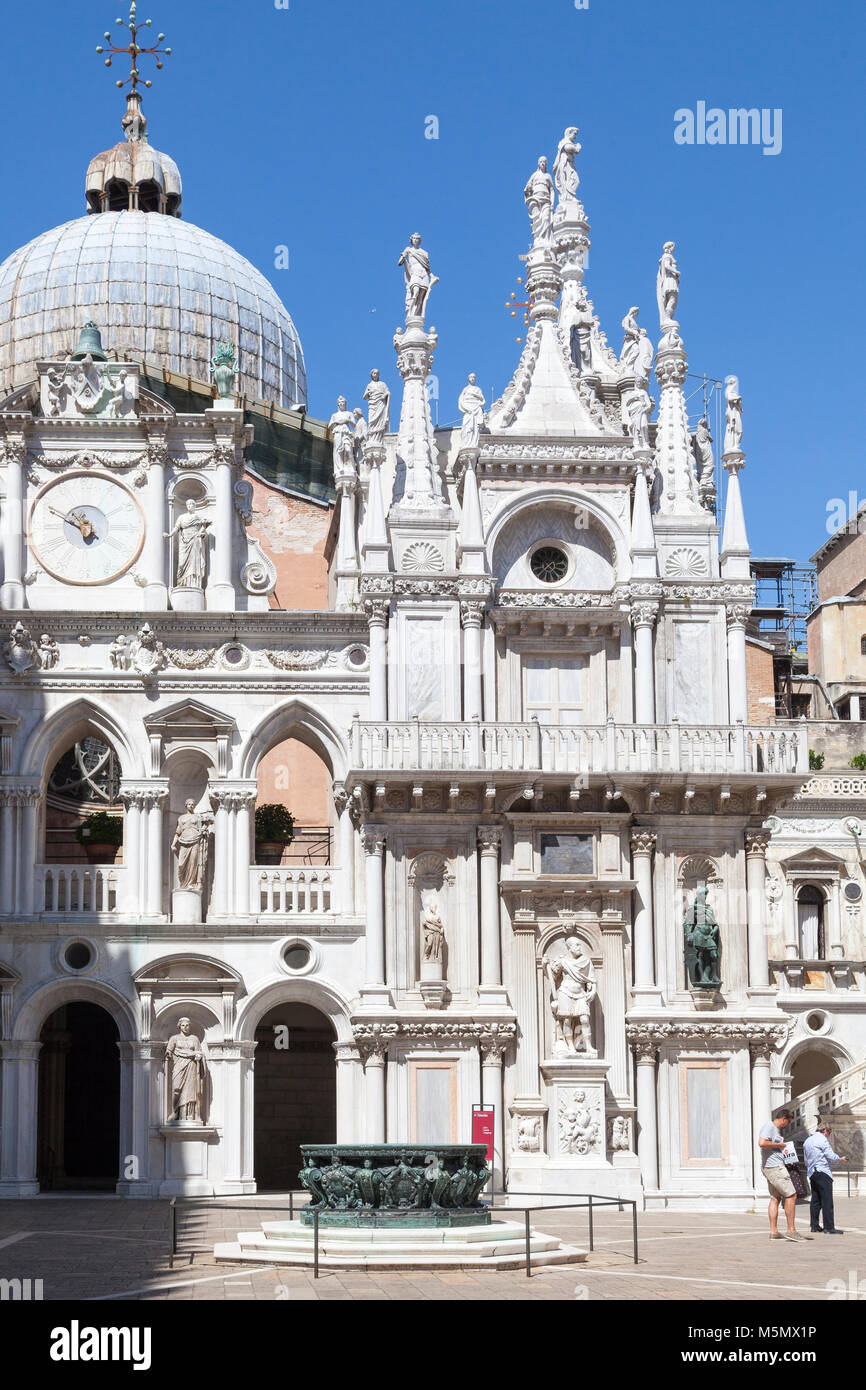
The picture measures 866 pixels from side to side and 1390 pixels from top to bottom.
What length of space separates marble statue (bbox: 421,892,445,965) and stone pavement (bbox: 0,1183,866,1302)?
6398 mm

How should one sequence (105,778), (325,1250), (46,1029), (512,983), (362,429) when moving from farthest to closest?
(105,778) < (362,429) < (46,1029) < (512,983) < (325,1250)

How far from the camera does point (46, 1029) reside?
136ft

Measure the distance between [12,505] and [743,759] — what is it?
14.5 metres

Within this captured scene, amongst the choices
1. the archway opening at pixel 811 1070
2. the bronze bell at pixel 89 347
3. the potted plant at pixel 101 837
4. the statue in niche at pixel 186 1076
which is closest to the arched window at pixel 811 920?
the archway opening at pixel 811 1070

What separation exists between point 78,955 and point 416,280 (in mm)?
14626

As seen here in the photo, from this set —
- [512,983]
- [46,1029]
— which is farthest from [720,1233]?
[46,1029]

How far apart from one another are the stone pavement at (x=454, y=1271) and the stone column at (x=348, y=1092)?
508 cm

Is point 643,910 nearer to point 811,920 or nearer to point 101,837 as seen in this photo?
point 101,837

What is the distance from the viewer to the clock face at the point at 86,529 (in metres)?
39.8

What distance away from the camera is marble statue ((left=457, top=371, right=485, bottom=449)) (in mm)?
40062

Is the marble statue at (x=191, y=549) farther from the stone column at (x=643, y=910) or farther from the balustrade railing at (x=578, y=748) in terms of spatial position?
the stone column at (x=643, y=910)

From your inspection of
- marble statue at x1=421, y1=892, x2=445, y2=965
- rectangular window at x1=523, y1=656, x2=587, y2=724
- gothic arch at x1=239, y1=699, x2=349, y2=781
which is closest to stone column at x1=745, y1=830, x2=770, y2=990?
rectangular window at x1=523, y1=656, x2=587, y2=724

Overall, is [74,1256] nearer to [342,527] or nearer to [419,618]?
[419,618]

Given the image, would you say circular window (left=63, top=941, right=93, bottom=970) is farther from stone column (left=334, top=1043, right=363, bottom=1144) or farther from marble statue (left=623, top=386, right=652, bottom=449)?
marble statue (left=623, top=386, right=652, bottom=449)
